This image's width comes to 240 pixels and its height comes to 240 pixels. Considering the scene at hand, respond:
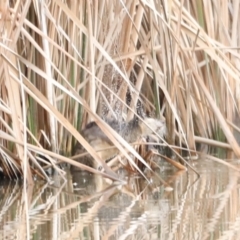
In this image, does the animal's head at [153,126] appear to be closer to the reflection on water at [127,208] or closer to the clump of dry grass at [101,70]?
the clump of dry grass at [101,70]

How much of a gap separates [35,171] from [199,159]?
100 cm

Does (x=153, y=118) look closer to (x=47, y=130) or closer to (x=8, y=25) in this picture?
(x=47, y=130)

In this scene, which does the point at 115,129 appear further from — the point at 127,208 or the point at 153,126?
the point at 127,208

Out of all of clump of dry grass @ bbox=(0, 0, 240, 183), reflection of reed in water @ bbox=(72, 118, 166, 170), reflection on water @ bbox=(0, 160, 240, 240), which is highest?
clump of dry grass @ bbox=(0, 0, 240, 183)

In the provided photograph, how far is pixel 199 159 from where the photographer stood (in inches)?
171

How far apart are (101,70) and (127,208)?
1.09 meters

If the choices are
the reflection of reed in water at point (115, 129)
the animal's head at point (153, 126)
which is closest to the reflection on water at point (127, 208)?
the reflection of reed in water at point (115, 129)

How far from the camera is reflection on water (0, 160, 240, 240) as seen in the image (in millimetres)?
2600

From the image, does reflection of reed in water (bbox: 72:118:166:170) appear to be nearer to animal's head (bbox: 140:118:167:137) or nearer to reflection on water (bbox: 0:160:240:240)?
animal's head (bbox: 140:118:167:137)

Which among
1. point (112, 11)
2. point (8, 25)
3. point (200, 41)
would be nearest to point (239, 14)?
point (200, 41)

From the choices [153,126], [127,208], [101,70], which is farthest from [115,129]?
[127,208]

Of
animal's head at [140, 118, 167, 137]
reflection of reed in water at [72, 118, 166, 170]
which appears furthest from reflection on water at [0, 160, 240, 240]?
animal's head at [140, 118, 167, 137]

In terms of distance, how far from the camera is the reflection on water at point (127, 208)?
260cm

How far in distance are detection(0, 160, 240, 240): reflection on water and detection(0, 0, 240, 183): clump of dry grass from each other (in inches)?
5.7
